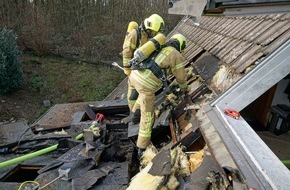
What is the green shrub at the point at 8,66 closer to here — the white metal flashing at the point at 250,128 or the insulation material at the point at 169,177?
the insulation material at the point at 169,177

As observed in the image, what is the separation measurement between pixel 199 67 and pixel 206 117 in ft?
5.82

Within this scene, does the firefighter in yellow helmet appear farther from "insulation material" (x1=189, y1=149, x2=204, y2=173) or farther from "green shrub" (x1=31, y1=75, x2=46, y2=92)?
"green shrub" (x1=31, y1=75, x2=46, y2=92)

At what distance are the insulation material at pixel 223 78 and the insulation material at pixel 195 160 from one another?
0.85m

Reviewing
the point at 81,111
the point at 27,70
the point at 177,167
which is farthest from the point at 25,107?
the point at 177,167

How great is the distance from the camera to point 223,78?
10.8 feet

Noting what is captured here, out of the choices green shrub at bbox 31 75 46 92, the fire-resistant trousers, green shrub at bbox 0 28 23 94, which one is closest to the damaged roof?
the fire-resistant trousers

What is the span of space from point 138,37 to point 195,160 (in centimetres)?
336

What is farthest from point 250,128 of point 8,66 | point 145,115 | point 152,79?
point 8,66

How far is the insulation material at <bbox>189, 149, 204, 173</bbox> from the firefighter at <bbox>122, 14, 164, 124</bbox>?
1769 millimetres

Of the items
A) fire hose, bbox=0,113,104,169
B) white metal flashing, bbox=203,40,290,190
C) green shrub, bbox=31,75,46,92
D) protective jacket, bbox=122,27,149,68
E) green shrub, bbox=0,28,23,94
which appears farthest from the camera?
green shrub, bbox=31,75,46,92

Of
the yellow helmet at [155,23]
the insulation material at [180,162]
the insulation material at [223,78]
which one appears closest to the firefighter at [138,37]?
the yellow helmet at [155,23]

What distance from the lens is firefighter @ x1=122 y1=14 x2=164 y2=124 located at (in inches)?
191

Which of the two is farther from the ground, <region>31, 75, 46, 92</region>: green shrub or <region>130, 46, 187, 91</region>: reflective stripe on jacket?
<region>130, 46, 187, 91</region>: reflective stripe on jacket

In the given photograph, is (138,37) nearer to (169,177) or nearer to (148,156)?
(148,156)
